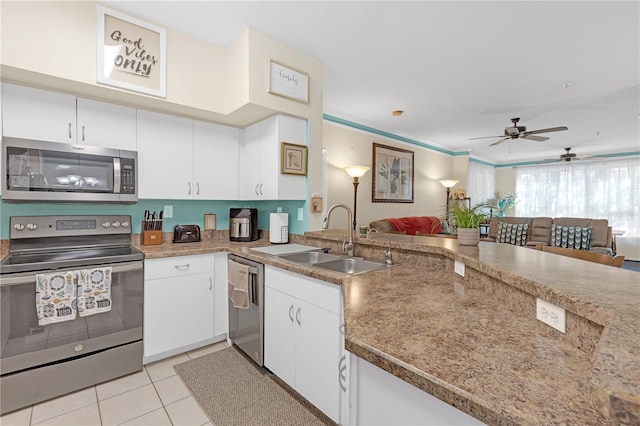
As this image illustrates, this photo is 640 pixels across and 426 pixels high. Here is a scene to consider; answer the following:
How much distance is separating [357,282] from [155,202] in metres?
2.16

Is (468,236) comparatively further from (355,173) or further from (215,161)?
(355,173)

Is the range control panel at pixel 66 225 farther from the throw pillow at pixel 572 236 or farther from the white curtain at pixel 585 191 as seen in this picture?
the white curtain at pixel 585 191

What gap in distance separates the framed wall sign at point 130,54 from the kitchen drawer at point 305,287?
162 centimetres

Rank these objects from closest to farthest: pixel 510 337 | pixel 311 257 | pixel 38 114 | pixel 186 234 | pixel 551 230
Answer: pixel 510 337 < pixel 38 114 < pixel 311 257 < pixel 186 234 < pixel 551 230

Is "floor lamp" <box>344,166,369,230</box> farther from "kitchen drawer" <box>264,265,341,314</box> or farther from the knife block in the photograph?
the knife block

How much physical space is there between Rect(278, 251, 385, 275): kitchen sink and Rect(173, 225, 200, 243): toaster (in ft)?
3.55

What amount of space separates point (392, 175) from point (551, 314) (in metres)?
4.71

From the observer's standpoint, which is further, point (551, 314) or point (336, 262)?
point (336, 262)

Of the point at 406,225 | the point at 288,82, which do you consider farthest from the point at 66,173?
the point at 406,225

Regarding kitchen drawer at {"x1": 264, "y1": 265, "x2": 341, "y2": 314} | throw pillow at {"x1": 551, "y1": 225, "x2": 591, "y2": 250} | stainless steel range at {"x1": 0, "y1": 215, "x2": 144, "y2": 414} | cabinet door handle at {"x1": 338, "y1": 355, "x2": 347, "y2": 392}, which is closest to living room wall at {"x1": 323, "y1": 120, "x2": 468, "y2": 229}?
throw pillow at {"x1": 551, "y1": 225, "x2": 591, "y2": 250}

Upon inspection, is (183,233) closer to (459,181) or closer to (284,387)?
(284,387)

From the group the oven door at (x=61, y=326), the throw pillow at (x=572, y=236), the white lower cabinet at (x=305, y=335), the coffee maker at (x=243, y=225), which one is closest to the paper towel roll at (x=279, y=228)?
the coffee maker at (x=243, y=225)

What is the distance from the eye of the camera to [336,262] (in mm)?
2232

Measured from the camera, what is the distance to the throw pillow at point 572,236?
5.11 meters
